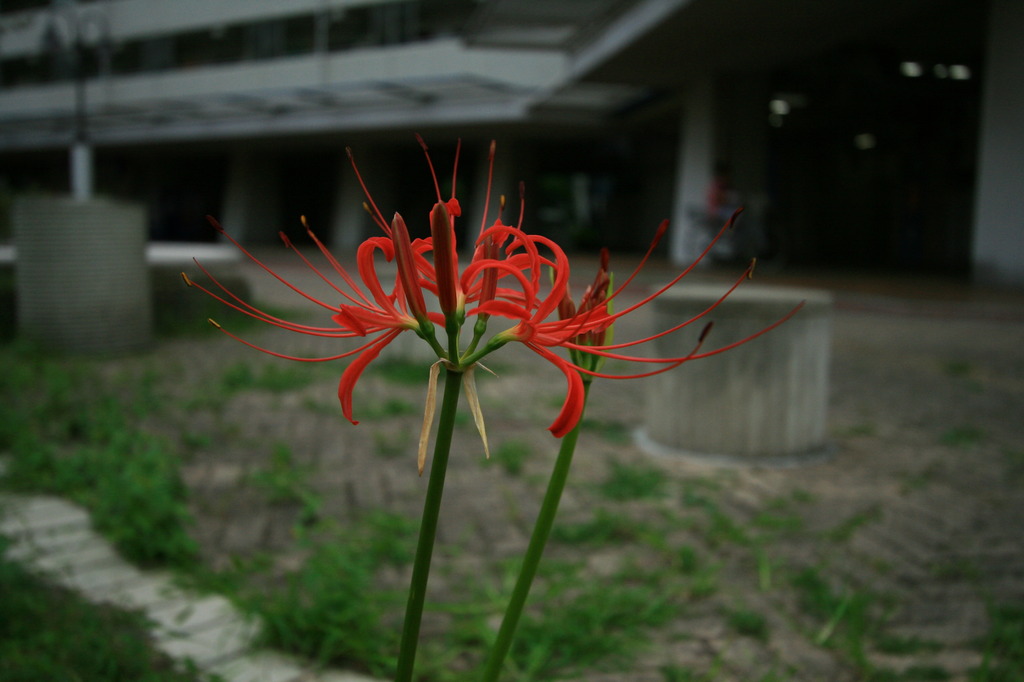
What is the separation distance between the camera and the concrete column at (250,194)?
31.7 meters

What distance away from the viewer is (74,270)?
21.9 feet

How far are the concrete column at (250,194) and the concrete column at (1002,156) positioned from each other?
83.4ft

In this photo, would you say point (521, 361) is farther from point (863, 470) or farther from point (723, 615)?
point (723, 615)

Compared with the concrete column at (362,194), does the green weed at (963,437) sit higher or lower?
lower

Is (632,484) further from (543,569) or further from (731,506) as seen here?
(543,569)

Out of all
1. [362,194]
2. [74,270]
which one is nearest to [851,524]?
[74,270]

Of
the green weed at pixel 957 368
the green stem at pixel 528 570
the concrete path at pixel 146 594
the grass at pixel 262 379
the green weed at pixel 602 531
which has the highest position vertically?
the green stem at pixel 528 570

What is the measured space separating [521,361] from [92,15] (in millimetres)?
32141

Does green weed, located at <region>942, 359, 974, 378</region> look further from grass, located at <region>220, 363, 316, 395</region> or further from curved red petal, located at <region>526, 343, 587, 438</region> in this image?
curved red petal, located at <region>526, 343, 587, 438</region>

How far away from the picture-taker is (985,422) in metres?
5.11

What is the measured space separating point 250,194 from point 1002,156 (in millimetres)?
26366

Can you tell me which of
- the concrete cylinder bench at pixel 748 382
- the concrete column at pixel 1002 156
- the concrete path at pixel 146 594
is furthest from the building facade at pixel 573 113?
the concrete cylinder bench at pixel 748 382

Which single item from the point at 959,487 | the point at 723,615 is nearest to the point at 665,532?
the point at 723,615

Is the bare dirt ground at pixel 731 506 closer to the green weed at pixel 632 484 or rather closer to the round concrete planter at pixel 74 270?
the green weed at pixel 632 484
